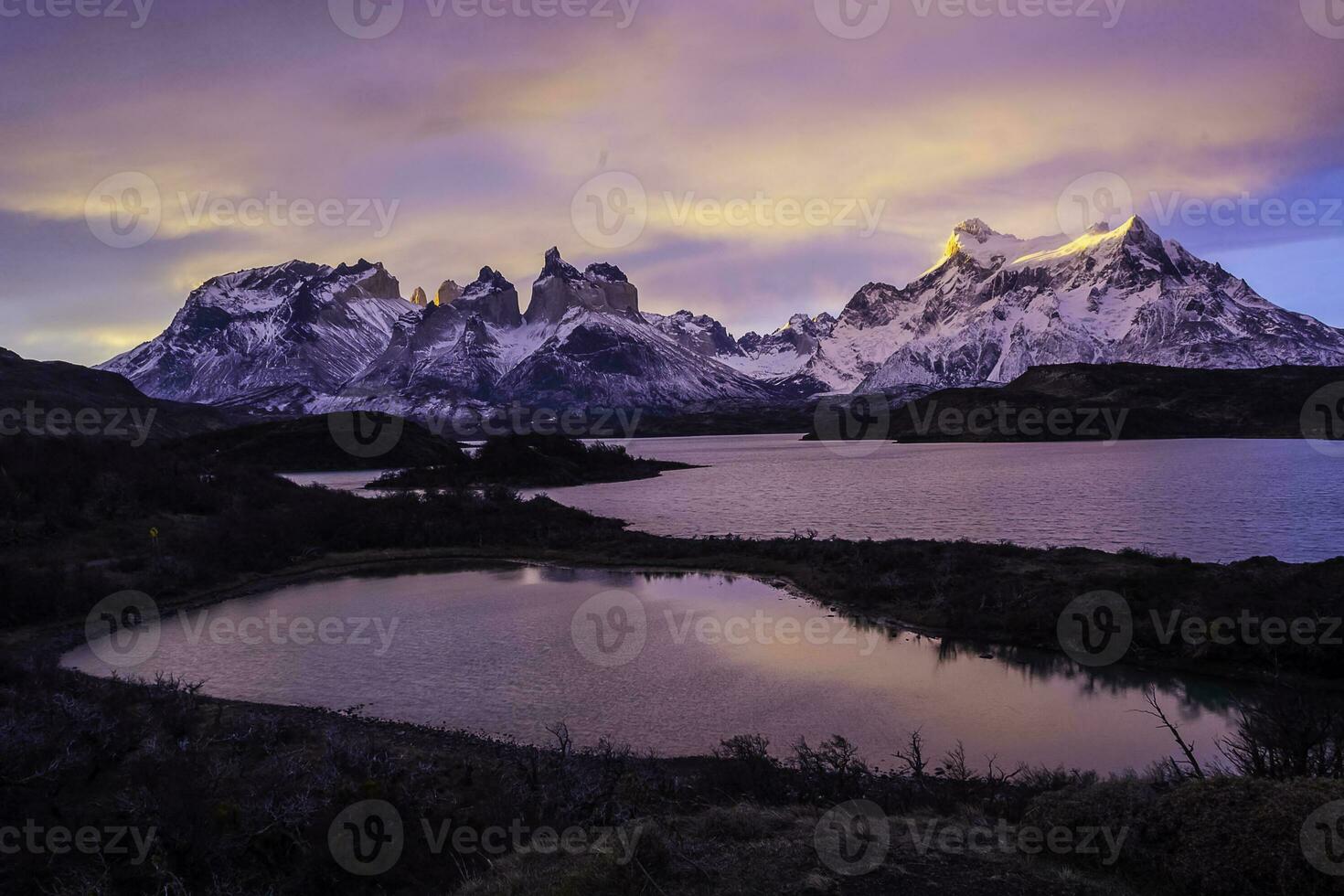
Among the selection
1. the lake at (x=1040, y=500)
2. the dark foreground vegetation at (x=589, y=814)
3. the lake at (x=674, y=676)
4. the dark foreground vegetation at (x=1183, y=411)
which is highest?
the dark foreground vegetation at (x=1183, y=411)

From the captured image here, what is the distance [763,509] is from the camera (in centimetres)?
7812

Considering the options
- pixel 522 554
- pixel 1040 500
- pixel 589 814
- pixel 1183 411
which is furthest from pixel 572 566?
pixel 1183 411

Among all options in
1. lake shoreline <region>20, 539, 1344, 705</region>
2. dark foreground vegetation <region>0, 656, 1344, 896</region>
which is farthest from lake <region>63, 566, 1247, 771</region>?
dark foreground vegetation <region>0, 656, 1344, 896</region>

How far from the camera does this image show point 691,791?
52.7 feet

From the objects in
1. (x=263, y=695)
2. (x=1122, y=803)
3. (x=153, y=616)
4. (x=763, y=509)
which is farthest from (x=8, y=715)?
(x=763, y=509)

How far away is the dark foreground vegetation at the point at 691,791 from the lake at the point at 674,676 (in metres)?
1.69

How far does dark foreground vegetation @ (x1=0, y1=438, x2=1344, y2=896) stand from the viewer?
32.4 feet

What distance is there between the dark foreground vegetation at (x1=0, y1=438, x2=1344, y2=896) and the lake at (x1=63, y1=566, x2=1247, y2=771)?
1.69m

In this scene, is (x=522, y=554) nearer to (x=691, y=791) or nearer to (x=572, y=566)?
(x=572, y=566)

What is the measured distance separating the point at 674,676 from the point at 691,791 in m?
11.8

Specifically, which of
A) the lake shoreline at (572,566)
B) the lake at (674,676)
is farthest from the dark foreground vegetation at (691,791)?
the lake at (674,676)

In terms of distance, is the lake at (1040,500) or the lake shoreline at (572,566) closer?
the lake shoreline at (572,566)

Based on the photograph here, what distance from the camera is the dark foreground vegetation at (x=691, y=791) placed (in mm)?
9867

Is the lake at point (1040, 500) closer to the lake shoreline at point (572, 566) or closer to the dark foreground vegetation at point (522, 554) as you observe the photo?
the dark foreground vegetation at point (522, 554)
